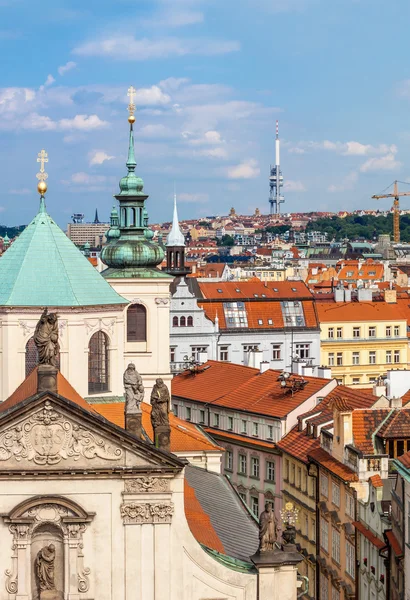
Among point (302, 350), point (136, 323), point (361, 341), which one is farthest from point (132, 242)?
point (361, 341)

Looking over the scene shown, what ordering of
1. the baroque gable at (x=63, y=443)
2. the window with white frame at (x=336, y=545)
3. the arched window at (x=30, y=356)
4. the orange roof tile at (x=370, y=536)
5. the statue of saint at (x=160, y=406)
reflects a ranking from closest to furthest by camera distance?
the baroque gable at (x=63, y=443)
the statue of saint at (x=160, y=406)
the orange roof tile at (x=370, y=536)
the arched window at (x=30, y=356)
the window with white frame at (x=336, y=545)

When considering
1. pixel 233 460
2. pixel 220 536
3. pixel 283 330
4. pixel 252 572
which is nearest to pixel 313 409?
pixel 233 460

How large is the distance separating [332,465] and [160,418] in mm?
19685

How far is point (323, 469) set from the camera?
59531mm

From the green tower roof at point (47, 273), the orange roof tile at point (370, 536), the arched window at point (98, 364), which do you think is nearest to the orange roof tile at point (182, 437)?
the arched window at point (98, 364)

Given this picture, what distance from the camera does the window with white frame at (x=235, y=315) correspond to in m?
114

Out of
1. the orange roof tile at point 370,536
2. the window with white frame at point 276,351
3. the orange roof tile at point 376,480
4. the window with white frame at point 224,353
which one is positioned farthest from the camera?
the window with white frame at point 276,351

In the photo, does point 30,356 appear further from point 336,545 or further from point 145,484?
point 145,484

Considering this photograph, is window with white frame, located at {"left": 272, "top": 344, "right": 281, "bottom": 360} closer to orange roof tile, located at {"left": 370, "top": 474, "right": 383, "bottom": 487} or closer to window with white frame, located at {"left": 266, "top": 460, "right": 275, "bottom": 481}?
window with white frame, located at {"left": 266, "top": 460, "right": 275, "bottom": 481}

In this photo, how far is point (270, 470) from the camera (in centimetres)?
7125

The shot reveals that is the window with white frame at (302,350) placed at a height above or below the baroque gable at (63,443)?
below

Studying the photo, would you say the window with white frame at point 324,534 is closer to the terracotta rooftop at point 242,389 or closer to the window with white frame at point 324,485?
the window with white frame at point 324,485

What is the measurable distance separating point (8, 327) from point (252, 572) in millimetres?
19575

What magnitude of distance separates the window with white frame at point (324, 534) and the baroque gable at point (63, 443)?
2197cm
